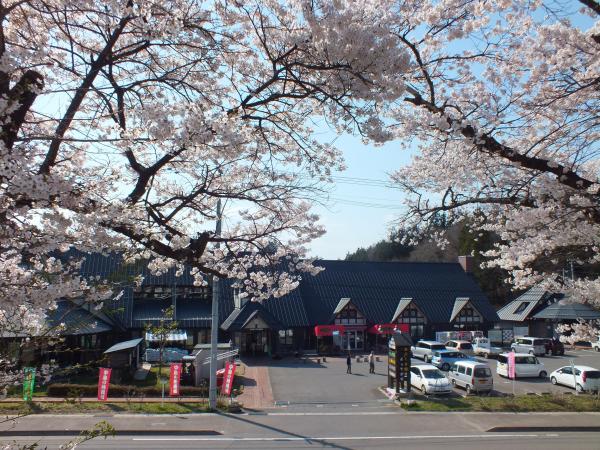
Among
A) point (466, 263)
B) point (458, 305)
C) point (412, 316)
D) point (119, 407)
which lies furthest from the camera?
point (466, 263)

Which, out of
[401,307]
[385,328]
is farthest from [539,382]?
[401,307]

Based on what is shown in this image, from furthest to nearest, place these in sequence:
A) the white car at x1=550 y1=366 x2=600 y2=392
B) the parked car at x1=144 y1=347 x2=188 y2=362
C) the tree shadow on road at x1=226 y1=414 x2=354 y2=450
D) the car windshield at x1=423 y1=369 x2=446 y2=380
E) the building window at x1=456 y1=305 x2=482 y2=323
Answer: the building window at x1=456 y1=305 x2=482 y2=323 → the parked car at x1=144 y1=347 x2=188 y2=362 → the white car at x1=550 y1=366 x2=600 y2=392 → the car windshield at x1=423 y1=369 x2=446 y2=380 → the tree shadow on road at x1=226 y1=414 x2=354 y2=450

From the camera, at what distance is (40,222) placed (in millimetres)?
4816

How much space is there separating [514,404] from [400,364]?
16.5 feet

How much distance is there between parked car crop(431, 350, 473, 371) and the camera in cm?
3178

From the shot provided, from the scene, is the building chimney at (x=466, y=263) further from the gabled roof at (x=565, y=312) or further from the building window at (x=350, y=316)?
the building window at (x=350, y=316)

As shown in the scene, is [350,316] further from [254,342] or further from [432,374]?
[432,374]

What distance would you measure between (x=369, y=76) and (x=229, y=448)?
12.1 m

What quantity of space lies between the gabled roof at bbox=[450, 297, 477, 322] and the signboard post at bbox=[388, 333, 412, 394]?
21073 millimetres

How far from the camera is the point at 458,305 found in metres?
44.2

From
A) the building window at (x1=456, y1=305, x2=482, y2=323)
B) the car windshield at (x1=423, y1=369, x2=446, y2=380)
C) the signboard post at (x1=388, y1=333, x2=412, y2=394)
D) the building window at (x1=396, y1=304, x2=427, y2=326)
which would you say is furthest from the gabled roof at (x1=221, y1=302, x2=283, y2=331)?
the building window at (x1=456, y1=305, x2=482, y2=323)

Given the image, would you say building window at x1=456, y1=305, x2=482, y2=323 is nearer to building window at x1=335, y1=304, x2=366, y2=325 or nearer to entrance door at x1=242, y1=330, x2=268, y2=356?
building window at x1=335, y1=304, x2=366, y2=325

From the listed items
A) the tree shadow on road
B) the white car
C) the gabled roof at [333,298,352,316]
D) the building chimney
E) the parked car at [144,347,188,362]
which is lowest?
the tree shadow on road

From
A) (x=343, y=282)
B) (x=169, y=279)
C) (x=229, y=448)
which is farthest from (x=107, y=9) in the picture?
(x=343, y=282)
